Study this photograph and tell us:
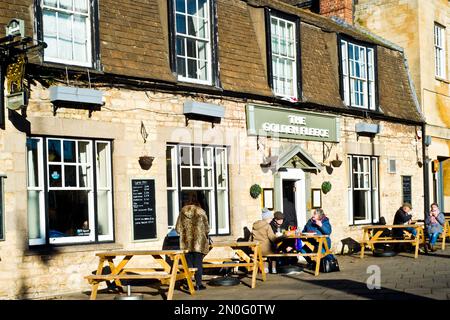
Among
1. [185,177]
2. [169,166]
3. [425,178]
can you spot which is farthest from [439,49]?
[169,166]

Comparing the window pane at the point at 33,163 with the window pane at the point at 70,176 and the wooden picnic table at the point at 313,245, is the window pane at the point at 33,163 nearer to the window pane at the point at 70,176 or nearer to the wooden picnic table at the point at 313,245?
the window pane at the point at 70,176

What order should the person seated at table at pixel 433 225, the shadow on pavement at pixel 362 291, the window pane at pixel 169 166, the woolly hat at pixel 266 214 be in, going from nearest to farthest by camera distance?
the shadow on pavement at pixel 362 291 < the window pane at pixel 169 166 < the woolly hat at pixel 266 214 < the person seated at table at pixel 433 225

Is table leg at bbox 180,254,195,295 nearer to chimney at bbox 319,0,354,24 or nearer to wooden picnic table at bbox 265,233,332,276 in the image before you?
wooden picnic table at bbox 265,233,332,276

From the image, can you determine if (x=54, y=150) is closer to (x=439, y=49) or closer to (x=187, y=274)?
(x=187, y=274)

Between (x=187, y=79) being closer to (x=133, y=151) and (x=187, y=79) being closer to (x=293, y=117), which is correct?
(x=133, y=151)

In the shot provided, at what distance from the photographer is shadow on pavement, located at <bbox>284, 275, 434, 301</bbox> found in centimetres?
1140

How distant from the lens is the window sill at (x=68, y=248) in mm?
12630

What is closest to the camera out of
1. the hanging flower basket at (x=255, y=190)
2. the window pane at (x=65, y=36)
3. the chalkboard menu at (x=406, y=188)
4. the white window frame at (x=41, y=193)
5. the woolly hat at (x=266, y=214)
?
the white window frame at (x=41, y=193)

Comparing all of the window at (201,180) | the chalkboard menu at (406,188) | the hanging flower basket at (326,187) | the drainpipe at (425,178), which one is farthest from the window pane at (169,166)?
the drainpipe at (425,178)

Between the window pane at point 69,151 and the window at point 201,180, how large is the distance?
7.59 feet

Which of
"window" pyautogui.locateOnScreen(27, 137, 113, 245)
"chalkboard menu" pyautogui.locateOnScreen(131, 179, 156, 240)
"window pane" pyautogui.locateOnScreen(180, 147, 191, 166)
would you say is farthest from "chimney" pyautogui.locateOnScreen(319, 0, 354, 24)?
"window" pyautogui.locateOnScreen(27, 137, 113, 245)

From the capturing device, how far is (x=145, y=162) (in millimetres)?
14398

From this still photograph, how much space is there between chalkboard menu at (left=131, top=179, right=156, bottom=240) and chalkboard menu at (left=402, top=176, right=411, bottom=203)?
35.0ft
